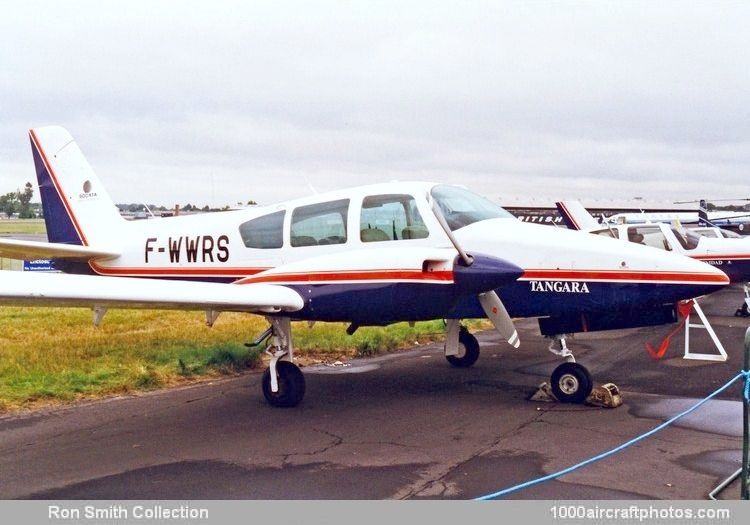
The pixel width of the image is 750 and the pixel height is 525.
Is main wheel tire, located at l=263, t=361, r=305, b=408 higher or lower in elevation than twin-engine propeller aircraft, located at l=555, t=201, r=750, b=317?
lower

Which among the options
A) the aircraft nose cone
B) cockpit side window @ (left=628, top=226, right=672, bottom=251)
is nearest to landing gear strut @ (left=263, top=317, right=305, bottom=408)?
the aircraft nose cone

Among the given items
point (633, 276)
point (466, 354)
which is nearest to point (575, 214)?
point (466, 354)

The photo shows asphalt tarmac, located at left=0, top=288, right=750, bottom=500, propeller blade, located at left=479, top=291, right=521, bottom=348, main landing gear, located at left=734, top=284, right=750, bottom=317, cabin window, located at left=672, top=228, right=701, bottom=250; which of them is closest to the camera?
asphalt tarmac, located at left=0, top=288, right=750, bottom=500

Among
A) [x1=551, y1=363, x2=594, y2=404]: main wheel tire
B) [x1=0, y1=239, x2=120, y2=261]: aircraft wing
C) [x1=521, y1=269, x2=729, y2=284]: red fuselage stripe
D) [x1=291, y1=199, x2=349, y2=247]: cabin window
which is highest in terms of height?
[x1=291, y1=199, x2=349, y2=247]: cabin window

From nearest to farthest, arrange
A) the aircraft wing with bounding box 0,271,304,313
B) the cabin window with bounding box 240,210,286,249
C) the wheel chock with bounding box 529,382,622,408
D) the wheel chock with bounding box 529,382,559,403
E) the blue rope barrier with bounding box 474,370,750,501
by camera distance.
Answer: the blue rope barrier with bounding box 474,370,750,501
the aircraft wing with bounding box 0,271,304,313
the wheel chock with bounding box 529,382,622,408
the wheel chock with bounding box 529,382,559,403
the cabin window with bounding box 240,210,286,249

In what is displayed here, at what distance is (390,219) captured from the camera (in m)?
8.66

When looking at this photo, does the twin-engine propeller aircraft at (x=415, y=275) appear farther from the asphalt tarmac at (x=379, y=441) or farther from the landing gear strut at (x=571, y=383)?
the asphalt tarmac at (x=379, y=441)

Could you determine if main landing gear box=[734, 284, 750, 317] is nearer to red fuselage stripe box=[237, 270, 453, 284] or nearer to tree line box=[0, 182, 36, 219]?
red fuselage stripe box=[237, 270, 453, 284]

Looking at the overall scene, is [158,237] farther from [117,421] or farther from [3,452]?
[3,452]

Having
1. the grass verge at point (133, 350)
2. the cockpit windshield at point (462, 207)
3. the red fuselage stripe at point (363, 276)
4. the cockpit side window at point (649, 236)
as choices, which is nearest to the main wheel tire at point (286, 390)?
the red fuselage stripe at point (363, 276)

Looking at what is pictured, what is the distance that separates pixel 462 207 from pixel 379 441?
3301mm

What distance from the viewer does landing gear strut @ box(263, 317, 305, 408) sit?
843cm

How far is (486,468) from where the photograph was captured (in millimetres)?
5910

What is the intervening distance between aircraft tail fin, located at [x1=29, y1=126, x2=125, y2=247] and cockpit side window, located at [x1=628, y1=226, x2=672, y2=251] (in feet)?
36.1
